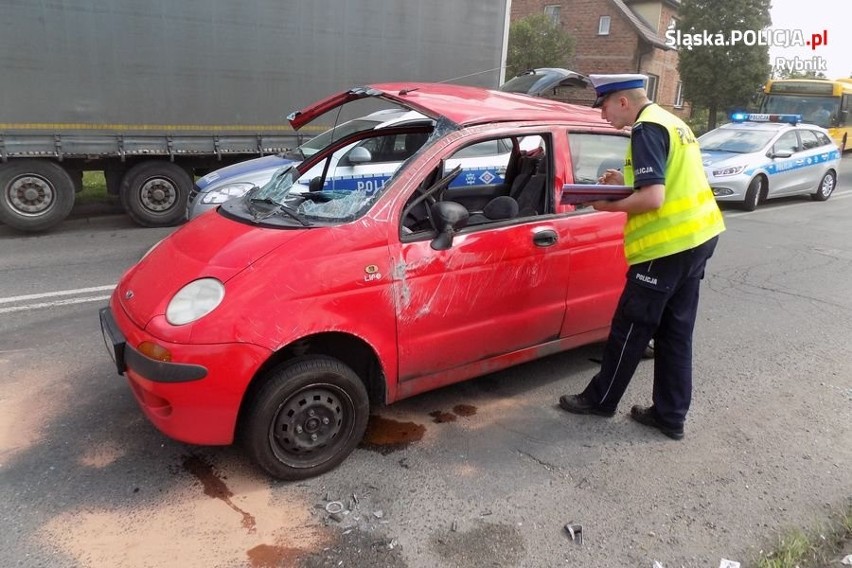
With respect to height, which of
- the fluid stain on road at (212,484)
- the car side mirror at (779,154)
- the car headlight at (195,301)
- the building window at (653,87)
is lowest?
the fluid stain on road at (212,484)

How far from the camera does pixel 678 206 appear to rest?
3201 mm

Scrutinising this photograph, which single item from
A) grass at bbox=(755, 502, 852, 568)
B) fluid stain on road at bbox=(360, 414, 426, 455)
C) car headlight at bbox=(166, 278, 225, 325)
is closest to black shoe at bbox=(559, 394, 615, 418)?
fluid stain on road at bbox=(360, 414, 426, 455)

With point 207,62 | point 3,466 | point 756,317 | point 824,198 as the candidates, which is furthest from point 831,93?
point 3,466

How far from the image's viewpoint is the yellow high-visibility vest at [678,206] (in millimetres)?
3156

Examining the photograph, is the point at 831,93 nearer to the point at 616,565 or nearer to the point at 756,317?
the point at 756,317

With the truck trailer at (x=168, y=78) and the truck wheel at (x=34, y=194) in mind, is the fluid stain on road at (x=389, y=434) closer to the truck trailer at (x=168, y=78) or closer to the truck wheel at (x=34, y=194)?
the truck trailer at (x=168, y=78)

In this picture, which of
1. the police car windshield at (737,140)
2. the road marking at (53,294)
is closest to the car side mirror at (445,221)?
the road marking at (53,294)

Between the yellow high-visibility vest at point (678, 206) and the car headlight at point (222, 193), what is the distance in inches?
176

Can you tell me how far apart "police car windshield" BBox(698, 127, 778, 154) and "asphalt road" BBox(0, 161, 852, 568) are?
802 centimetres

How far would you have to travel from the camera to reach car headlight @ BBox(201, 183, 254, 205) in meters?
6.47

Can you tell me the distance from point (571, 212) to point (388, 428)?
1690 millimetres

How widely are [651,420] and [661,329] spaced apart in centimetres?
57

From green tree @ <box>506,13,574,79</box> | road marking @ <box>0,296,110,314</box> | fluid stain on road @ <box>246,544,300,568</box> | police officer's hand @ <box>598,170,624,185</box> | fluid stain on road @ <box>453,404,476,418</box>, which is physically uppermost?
green tree @ <box>506,13,574,79</box>

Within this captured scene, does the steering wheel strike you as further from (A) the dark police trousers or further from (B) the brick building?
(B) the brick building
